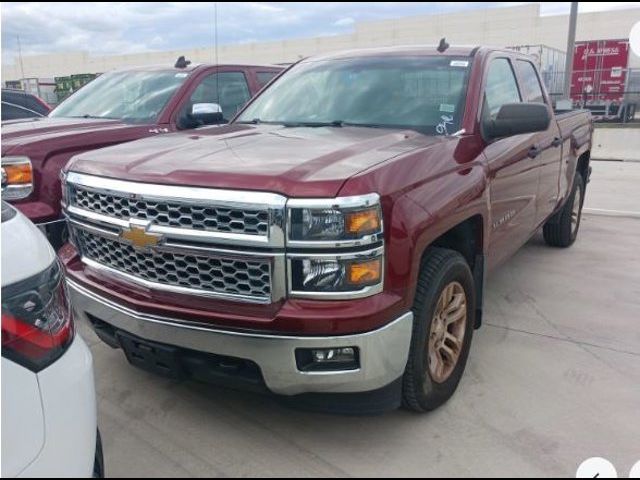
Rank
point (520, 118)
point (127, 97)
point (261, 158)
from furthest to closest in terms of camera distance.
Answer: point (127, 97), point (520, 118), point (261, 158)

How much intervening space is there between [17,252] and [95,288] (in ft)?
4.06

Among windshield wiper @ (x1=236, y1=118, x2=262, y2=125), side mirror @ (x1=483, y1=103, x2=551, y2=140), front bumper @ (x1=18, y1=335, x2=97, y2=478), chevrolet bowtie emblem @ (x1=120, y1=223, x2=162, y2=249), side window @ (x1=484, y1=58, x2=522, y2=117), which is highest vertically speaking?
side window @ (x1=484, y1=58, x2=522, y2=117)

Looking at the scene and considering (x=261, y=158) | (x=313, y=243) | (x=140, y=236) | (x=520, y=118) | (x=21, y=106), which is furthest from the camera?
(x=21, y=106)

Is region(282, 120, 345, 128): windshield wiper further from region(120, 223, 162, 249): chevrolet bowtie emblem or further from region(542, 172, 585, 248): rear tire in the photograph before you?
region(542, 172, 585, 248): rear tire

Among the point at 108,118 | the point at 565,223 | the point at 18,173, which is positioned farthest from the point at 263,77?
the point at 565,223

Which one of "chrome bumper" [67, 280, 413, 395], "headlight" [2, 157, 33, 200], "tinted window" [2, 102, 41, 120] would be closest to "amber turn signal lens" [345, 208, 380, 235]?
"chrome bumper" [67, 280, 413, 395]

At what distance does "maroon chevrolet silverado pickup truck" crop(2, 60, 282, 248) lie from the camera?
426 centimetres

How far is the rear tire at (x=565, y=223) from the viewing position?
611 cm

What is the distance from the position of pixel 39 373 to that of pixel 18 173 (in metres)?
3.10

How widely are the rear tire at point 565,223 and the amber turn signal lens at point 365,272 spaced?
4171 millimetres

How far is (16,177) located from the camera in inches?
167

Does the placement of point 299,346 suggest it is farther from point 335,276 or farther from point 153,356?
point 153,356

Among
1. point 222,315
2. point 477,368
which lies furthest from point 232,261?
point 477,368

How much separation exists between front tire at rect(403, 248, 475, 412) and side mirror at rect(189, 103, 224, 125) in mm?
2595
